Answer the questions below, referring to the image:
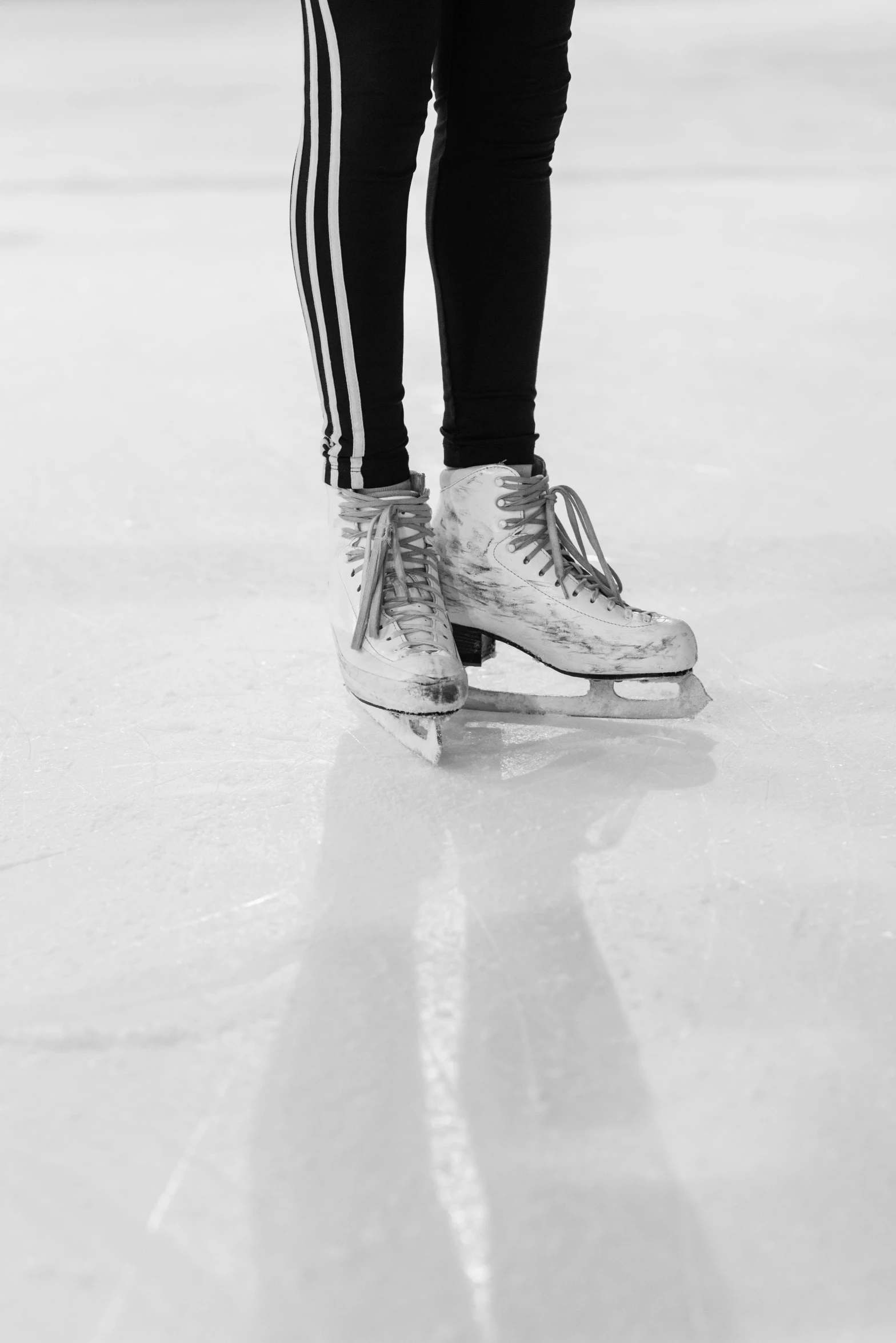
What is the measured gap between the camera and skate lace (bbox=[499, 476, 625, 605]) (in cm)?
92

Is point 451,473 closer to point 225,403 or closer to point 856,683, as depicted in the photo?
point 856,683

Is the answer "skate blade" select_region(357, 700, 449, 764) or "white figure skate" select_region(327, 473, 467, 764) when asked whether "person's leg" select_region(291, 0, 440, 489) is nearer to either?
"white figure skate" select_region(327, 473, 467, 764)

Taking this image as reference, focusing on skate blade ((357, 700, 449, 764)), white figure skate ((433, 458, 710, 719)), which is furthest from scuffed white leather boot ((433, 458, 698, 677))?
skate blade ((357, 700, 449, 764))

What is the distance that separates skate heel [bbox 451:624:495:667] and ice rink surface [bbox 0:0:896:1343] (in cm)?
2

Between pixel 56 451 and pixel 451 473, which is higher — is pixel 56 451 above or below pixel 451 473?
below

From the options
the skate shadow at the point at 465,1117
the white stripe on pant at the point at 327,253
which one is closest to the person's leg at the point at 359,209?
the white stripe on pant at the point at 327,253

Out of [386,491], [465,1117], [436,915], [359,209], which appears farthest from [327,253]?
[465,1117]

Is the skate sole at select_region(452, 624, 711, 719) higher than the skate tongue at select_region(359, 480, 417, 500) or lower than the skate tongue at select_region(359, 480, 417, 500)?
lower

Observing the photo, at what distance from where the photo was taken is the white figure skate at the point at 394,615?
84 cm

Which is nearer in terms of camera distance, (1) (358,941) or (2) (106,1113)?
(2) (106,1113)

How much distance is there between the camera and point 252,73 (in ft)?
17.1

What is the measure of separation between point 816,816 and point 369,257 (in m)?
0.46

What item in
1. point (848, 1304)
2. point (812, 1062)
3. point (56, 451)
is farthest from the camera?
point (56, 451)

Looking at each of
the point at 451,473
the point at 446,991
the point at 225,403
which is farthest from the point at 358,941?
the point at 225,403
